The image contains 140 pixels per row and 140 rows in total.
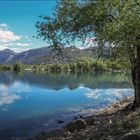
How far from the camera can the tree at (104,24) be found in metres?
21.3

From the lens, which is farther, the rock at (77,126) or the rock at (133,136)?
the rock at (77,126)

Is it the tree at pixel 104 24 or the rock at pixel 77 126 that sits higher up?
the tree at pixel 104 24

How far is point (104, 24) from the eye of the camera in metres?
23.7

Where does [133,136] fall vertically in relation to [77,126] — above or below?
above

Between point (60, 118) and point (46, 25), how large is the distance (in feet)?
45.8

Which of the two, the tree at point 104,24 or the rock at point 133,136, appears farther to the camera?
the tree at point 104,24

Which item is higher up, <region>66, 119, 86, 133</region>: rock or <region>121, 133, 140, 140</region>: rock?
<region>121, 133, 140, 140</region>: rock

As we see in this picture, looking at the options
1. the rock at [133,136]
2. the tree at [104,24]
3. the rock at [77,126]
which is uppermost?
the tree at [104,24]

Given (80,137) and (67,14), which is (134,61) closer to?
(67,14)

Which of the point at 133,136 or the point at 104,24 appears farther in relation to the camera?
the point at 104,24

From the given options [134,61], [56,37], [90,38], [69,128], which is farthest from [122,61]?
[69,128]

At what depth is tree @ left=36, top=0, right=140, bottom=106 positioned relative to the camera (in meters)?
21.3

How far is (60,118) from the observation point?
3738 cm

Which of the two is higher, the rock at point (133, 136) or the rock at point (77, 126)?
the rock at point (133, 136)
